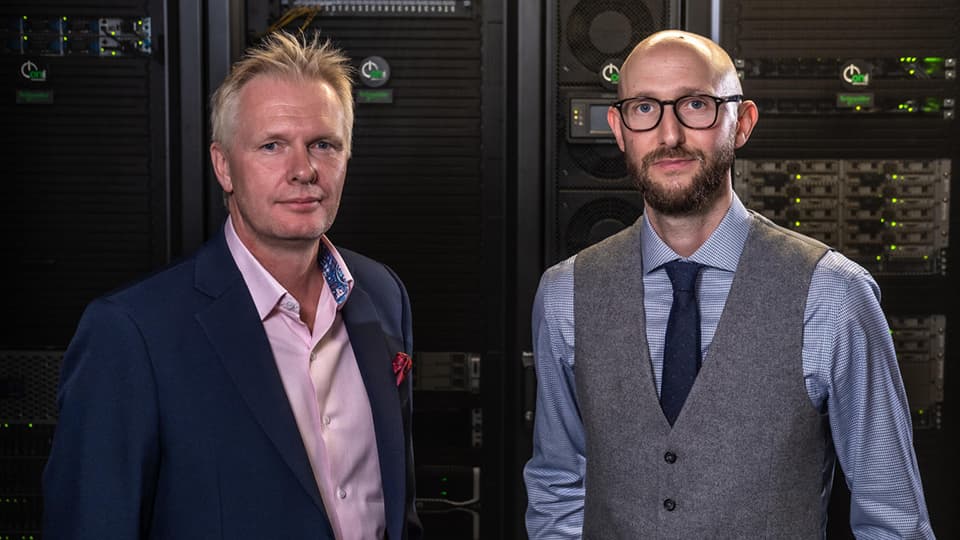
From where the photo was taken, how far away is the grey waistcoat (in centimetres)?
136

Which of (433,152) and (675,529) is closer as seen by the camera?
(675,529)

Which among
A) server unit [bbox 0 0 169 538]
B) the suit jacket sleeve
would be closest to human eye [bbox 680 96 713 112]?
the suit jacket sleeve

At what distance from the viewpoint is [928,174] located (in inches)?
99.9

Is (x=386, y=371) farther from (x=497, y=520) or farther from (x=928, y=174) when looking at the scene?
(x=928, y=174)

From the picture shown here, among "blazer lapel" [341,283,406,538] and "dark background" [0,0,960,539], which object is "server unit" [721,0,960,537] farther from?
"blazer lapel" [341,283,406,538]

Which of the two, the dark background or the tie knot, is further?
the dark background

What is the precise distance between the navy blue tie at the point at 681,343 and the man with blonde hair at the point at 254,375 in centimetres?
42

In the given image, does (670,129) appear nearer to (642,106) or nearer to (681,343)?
(642,106)

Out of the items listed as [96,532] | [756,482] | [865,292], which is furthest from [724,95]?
[96,532]

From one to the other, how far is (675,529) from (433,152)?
1457mm

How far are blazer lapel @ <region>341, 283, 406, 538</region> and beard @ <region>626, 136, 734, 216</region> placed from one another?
0.49 metres

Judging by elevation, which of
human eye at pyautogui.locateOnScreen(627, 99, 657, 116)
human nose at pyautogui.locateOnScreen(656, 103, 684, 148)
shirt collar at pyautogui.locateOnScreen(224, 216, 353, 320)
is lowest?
shirt collar at pyautogui.locateOnScreen(224, 216, 353, 320)

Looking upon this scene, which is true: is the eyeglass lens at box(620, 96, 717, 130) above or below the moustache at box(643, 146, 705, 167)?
above

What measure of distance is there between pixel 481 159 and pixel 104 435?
148 centimetres
